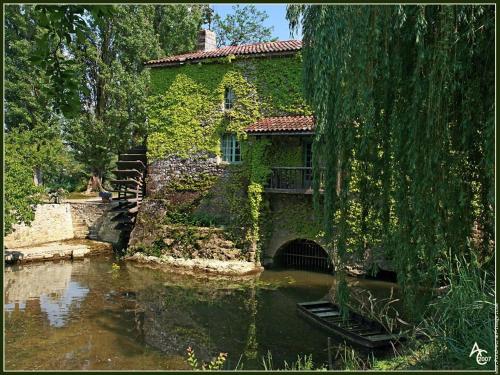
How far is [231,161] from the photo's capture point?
16375 millimetres

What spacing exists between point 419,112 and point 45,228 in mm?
16999

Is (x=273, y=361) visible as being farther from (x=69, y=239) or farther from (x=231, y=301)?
(x=69, y=239)

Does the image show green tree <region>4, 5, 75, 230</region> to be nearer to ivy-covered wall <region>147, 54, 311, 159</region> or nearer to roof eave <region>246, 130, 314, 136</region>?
ivy-covered wall <region>147, 54, 311, 159</region>

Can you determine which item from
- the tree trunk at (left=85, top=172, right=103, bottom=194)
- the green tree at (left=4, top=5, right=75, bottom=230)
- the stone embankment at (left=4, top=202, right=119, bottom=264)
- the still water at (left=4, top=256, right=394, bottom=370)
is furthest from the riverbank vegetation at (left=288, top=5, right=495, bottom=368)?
the tree trunk at (left=85, top=172, right=103, bottom=194)

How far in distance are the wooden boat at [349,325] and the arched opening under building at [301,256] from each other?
188 inches

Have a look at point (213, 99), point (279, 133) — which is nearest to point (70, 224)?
point (213, 99)

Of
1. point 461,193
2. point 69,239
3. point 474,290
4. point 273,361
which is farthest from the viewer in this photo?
point 69,239

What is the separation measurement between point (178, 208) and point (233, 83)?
479 cm

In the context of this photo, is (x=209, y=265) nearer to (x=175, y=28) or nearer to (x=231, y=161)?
(x=231, y=161)

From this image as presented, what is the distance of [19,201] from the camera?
48.5 ft

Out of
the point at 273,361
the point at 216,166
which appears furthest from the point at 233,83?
the point at 273,361

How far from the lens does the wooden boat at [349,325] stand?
8094mm

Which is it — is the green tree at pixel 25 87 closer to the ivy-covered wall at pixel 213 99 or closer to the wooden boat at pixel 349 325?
the ivy-covered wall at pixel 213 99

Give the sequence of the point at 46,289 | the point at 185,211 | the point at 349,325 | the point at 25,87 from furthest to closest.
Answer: the point at 25,87, the point at 185,211, the point at 46,289, the point at 349,325
